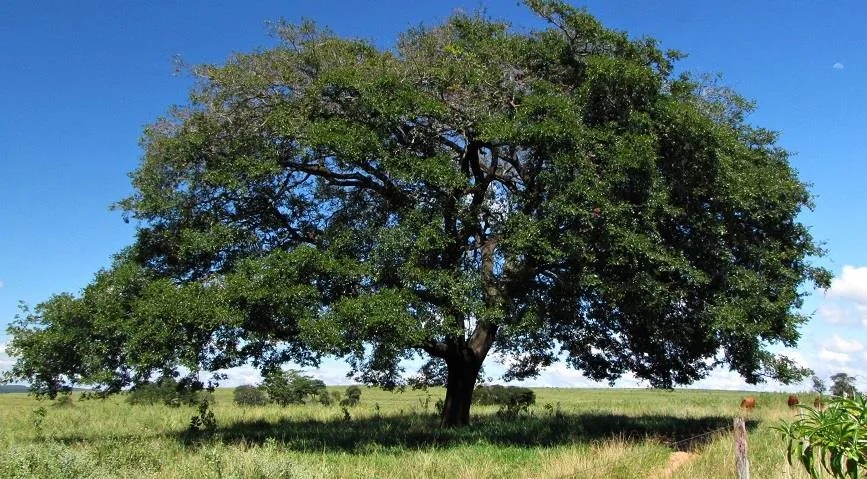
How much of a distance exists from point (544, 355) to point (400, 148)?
8279 millimetres

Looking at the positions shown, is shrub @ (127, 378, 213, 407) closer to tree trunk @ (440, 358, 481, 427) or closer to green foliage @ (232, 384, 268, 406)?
green foliage @ (232, 384, 268, 406)

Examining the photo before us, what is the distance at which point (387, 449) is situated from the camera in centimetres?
1473

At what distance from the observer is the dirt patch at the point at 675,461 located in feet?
35.9

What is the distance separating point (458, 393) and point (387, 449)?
4.85 m

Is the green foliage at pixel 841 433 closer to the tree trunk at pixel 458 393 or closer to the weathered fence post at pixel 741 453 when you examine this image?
the weathered fence post at pixel 741 453

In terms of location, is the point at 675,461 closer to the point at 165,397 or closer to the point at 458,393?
the point at 458,393

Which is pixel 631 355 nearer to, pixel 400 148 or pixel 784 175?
pixel 784 175

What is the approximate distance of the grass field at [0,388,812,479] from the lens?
10.2 m

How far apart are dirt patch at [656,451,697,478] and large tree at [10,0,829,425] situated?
2796 mm

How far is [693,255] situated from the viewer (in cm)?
1530

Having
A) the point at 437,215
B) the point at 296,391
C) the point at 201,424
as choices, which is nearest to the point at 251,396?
the point at 296,391

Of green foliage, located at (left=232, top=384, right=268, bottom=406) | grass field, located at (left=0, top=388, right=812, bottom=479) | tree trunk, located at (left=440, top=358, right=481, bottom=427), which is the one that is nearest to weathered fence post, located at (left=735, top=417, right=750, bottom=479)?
grass field, located at (left=0, top=388, right=812, bottom=479)

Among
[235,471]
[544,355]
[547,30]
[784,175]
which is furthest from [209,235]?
[784,175]

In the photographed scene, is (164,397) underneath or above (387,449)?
above
